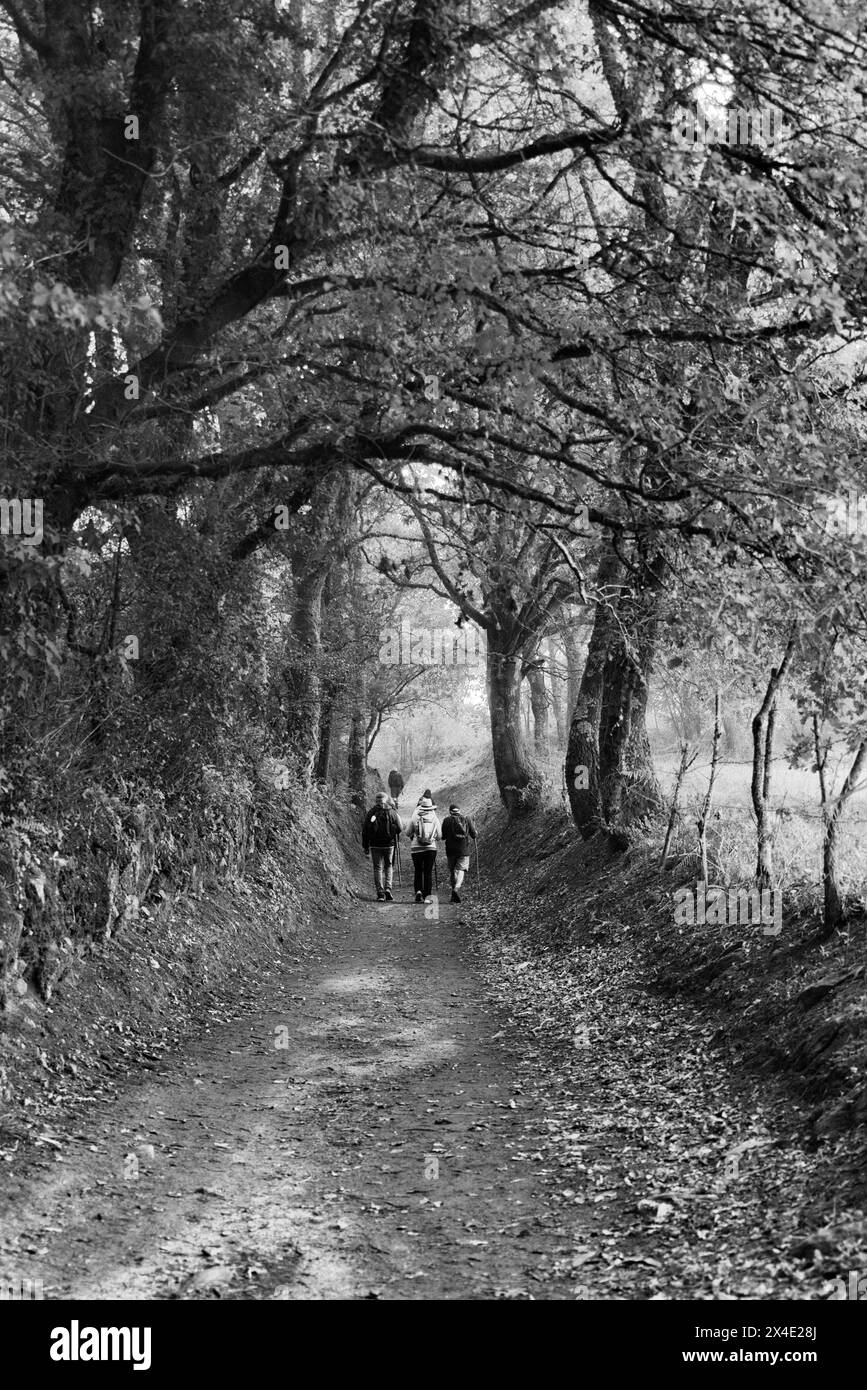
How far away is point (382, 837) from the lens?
1989 centimetres

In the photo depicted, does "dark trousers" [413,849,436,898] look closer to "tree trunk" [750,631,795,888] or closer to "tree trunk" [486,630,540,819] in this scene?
"tree trunk" [486,630,540,819]

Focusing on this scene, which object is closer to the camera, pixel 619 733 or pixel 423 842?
pixel 619 733

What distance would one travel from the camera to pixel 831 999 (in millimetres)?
7273

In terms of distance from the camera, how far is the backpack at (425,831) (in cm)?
1947

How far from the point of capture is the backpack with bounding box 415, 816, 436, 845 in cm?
1947

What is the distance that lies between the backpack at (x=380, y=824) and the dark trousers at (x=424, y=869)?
0.71 metres

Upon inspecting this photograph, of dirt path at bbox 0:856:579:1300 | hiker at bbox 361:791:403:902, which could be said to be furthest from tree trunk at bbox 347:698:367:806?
dirt path at bbox 0:856:579:1300

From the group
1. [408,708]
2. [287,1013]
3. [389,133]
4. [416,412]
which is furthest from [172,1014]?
[408,708]

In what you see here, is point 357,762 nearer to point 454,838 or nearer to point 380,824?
point 454,838

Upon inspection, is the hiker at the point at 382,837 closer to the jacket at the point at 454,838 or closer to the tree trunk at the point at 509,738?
the jacket at the point at 454,838

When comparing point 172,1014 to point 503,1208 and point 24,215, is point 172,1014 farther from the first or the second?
point 24,215

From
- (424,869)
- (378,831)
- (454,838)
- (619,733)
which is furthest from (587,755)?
(424,869)

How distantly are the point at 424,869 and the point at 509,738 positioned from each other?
514 cm

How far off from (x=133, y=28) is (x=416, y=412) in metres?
4.55
